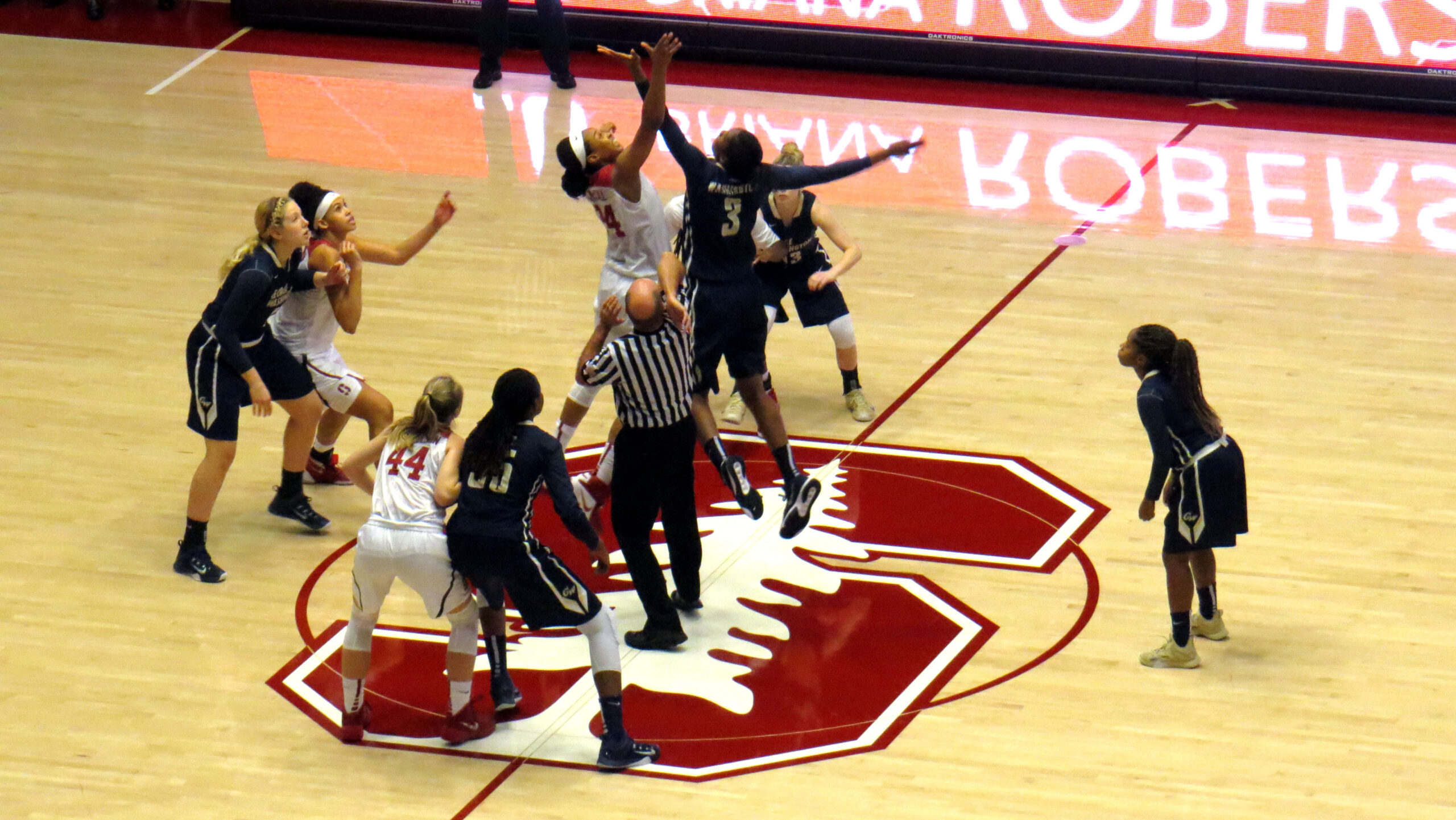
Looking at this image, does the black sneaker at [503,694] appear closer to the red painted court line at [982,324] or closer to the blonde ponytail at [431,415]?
the blonde ponytail at [431,415]

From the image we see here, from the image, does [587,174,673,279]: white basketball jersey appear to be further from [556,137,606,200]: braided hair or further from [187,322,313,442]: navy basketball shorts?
[187,322,313,442]: navy basketball shorts

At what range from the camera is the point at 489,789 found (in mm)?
6426

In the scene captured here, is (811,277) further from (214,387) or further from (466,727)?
(466,727)

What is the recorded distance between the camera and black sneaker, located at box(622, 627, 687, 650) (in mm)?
7285

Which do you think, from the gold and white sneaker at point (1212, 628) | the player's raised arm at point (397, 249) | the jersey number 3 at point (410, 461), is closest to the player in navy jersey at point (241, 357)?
the player's raised arm at point (397, 249)

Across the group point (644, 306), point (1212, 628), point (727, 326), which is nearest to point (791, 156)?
point (727, 326)

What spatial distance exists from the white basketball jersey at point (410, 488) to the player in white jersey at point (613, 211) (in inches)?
58.0

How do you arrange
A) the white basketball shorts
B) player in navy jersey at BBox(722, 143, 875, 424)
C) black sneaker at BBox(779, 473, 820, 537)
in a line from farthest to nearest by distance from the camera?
player in navy jersey at BBox(722, 143, 875, 424), black sneaker at BBox(779, 473, 820, 537), the white basketball shorts

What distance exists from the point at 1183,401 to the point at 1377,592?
153 centimetres

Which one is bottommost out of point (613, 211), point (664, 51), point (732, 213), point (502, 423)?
point (502, 423)

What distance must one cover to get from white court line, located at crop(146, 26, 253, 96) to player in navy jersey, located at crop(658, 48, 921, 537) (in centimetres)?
859

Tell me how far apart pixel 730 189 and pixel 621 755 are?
8.28ft

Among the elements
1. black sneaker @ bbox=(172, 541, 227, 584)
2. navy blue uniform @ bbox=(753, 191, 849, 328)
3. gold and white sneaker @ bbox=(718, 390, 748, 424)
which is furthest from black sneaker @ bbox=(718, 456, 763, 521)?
black sneaker @ bbox=(172, 541, 227, 584)

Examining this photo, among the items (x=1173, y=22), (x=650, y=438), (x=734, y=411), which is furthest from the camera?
(x=1173, y=22)
